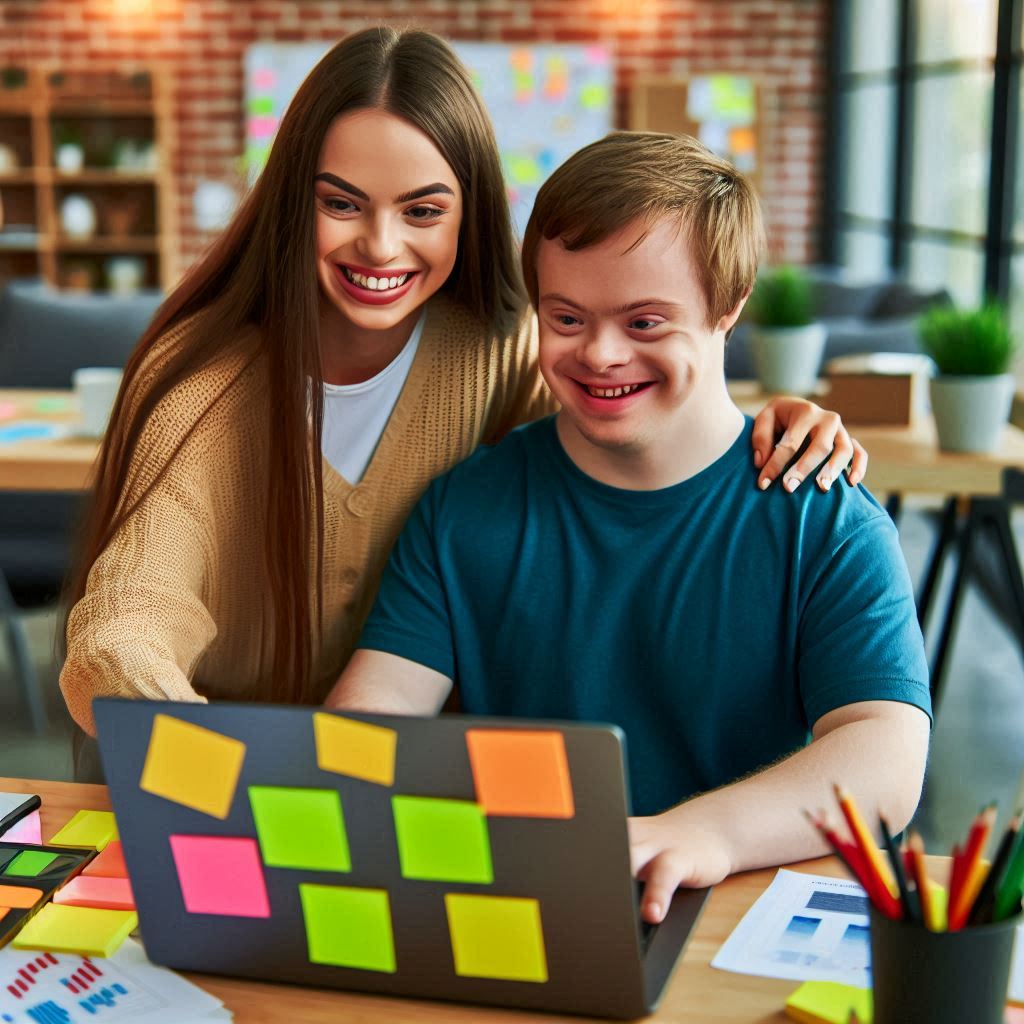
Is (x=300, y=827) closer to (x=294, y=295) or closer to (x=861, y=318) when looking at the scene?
(x=294, y=295)

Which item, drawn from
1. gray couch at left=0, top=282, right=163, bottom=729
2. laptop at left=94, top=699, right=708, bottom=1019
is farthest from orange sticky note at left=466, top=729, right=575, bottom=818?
gray couch at left=0, top=282, right=163, bottom=729

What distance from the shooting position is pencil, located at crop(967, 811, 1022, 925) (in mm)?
739

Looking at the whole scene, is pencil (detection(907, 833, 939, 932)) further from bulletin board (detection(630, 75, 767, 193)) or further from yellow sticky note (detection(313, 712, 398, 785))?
bulletin board (detection(630, 75, 767, 193))

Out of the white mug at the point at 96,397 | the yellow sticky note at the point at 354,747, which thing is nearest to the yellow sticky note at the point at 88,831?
the yellow sticky note at the point at 354,747

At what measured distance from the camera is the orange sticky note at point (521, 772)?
2.49 ft

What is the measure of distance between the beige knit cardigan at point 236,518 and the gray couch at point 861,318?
172cm

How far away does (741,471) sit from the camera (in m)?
1.28

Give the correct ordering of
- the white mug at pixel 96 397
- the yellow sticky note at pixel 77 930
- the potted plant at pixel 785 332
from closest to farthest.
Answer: the yellow sticky note at pixel 77 930, the white mug at pixel 96 397, the potted plant at pixel 785 332

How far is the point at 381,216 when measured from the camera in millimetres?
1347

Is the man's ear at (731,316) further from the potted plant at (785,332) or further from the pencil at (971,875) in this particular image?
the potted plant at (785,332)

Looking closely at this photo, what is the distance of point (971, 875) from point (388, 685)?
0.64 metres

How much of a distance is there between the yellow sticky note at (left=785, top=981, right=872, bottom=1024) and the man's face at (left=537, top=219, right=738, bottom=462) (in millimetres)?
530

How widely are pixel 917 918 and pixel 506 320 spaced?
0.92 meters

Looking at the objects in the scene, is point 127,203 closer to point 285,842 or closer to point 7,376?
point 7,376
